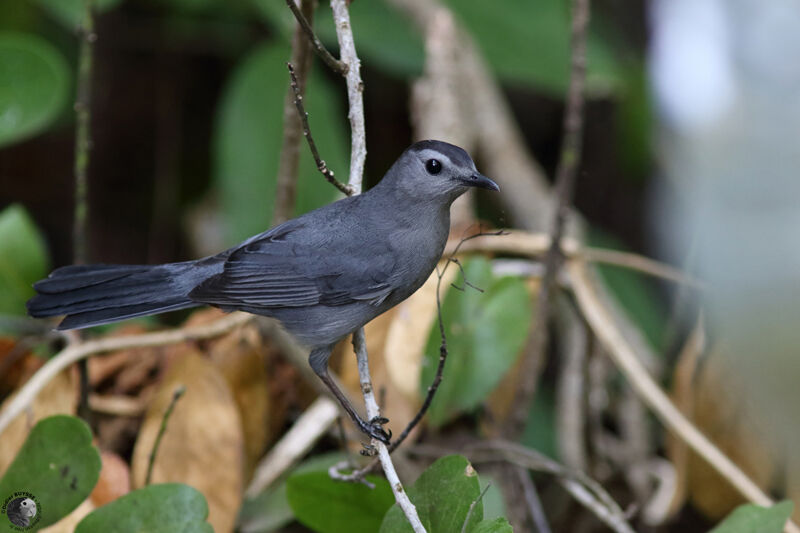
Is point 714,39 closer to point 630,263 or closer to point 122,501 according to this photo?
point 630,263

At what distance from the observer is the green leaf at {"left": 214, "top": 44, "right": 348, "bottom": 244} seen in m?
2.84

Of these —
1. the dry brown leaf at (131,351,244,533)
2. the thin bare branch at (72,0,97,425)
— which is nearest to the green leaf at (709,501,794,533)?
the dry brown leaf at (131,351,244,533)

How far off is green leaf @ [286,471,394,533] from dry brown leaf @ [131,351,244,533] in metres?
0.26

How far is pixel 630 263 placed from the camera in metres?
2.42

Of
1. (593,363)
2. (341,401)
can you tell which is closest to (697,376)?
(593,363)

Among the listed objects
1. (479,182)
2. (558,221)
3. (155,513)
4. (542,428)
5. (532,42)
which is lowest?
(542,428)

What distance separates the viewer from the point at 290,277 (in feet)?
5.99

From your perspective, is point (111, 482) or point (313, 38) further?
point (111, 482)

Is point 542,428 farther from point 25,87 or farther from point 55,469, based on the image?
point 25,87

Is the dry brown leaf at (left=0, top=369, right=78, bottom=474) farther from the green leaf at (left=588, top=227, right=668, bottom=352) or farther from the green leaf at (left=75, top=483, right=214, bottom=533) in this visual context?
the green leaf at (left=588, top=227, right=668, bottom=352)

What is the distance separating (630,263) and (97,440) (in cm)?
152

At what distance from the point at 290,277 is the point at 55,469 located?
593mm

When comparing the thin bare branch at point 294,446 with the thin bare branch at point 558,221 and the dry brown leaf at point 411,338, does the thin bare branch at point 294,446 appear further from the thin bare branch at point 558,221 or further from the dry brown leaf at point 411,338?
the thin bare branch at point 558,221

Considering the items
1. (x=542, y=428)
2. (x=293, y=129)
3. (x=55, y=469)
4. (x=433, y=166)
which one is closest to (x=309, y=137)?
(x=433, y=166)
